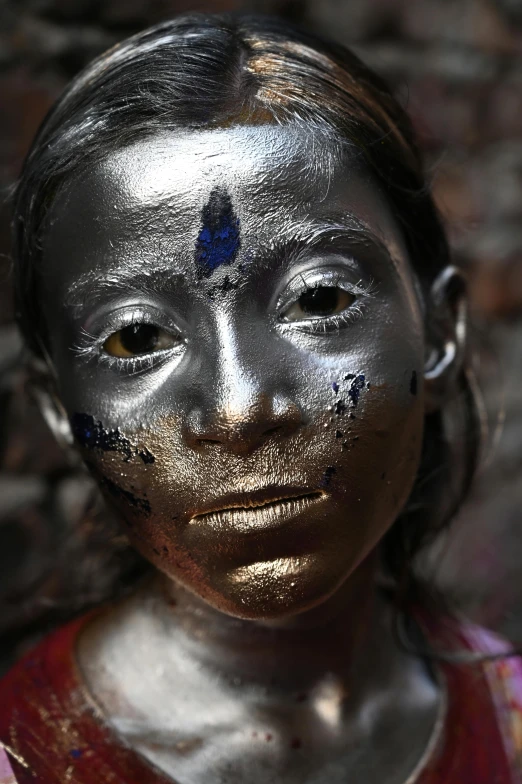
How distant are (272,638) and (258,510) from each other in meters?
0.27

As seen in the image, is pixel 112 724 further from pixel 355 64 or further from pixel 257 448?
pixel 355 64

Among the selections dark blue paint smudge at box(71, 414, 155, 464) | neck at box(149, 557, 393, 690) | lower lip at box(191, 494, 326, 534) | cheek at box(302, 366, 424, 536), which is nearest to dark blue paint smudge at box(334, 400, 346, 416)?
cheek at box(302, 366, 424, 536)

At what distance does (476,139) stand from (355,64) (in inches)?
40.8

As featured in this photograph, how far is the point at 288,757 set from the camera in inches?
46.4

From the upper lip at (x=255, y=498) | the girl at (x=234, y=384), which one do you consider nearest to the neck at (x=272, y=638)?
the girl at (x=234, y=384)

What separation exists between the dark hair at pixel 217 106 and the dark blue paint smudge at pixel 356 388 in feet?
0.83

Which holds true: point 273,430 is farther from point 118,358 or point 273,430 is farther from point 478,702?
point 478,702

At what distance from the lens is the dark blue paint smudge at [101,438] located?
41.4 inches

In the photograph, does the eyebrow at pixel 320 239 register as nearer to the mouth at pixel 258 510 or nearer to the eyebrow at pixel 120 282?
the eyebrow at pixel 120 282

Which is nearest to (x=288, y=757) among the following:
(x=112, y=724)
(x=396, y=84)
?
(x=112, y=724)

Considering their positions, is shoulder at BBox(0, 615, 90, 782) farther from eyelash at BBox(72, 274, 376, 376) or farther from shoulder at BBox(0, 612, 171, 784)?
eyelash at BBox(72, 274, 376, 376)

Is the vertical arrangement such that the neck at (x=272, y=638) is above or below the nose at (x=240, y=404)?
below

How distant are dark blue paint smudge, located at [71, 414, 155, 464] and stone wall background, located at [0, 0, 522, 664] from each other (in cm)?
27

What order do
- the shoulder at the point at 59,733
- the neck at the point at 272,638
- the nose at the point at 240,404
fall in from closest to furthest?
the nose at the point at 240,404, the shoulder at the point at 59,733, the neck at the point at 272,638
